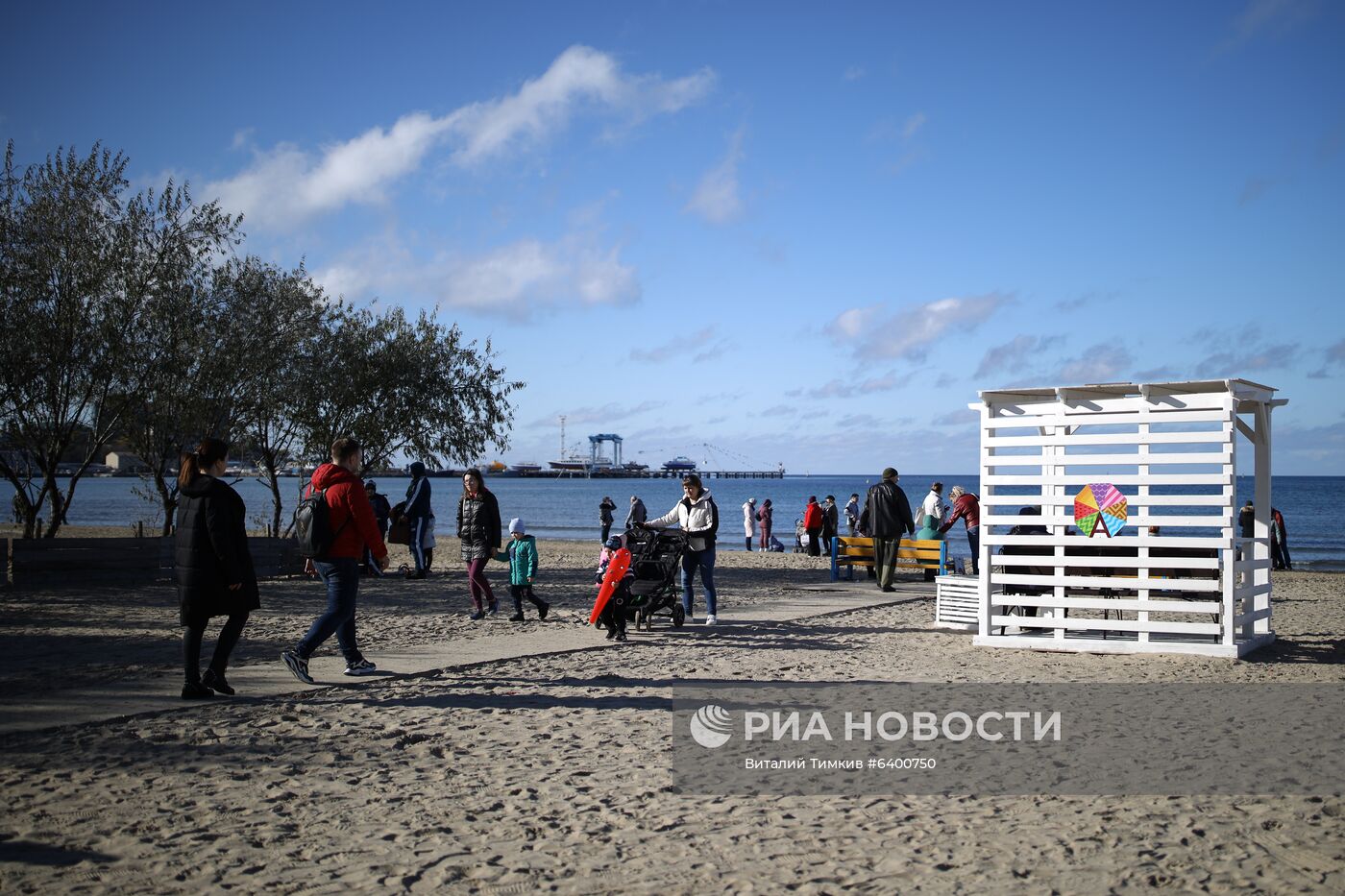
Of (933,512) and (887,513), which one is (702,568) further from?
(933,512)

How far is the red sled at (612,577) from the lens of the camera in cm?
1127

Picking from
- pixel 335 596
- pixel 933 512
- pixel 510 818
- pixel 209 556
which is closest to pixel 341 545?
pixel 335 596

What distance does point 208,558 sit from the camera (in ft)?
24.1

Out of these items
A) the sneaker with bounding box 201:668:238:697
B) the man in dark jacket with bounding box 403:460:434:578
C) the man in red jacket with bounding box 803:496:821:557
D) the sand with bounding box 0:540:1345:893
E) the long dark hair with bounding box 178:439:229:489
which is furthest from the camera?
the man in red jacket with bounding box 803:496:821:557

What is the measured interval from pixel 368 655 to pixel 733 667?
10.8 ft

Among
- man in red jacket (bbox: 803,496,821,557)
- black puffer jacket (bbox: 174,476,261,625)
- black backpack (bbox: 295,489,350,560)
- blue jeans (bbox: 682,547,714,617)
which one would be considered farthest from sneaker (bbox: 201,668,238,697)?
man in red jacket (bbox: 803,496,821,557)

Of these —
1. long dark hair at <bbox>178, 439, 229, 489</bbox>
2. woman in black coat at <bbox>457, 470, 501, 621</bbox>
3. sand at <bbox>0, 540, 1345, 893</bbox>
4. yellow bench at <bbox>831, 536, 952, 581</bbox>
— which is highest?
long dark hair at <bbox>178, 439, 229, 489</bbox>

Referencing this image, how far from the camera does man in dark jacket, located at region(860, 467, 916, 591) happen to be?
15.9 metres

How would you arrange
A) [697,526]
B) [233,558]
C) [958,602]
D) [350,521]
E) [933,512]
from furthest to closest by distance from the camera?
[933,512]
[697,526]
[958,602]
[350,521]
[233,558]

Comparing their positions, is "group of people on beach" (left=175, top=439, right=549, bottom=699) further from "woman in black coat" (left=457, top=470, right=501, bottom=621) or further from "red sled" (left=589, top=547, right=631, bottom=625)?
"woman in black coat" (left=457, top=470, right=501, bottom=621)

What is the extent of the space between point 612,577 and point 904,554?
7.68 m

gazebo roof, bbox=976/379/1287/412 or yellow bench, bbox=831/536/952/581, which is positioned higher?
gazebo roof, bbox=976/379/1287/412

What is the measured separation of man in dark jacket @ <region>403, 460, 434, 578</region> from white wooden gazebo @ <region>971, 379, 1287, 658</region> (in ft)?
30.7

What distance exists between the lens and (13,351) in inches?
592
